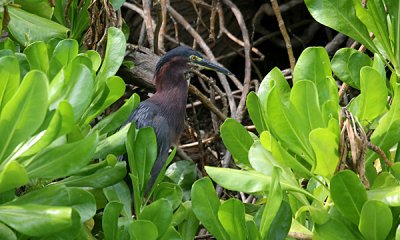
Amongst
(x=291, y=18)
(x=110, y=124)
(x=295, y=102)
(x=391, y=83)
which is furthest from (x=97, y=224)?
(x=291, y=18)

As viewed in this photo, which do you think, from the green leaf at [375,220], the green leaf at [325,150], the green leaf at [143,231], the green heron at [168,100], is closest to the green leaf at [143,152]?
the green leaf at [143,231]

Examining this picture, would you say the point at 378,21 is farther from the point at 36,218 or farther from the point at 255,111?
the point at 36,218

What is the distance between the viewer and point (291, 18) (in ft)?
11.8

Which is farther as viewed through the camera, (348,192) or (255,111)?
(255,111)

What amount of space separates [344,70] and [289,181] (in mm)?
356

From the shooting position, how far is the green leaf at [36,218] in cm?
115

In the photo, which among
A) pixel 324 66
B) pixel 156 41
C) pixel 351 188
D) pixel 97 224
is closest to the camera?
pixel 351 188

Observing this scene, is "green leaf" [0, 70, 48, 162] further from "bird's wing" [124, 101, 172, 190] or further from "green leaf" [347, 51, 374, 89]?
"bird's wing" [124, 101, 172, 190]

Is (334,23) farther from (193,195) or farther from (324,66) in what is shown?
(193,195)

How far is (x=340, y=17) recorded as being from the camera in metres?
1.64

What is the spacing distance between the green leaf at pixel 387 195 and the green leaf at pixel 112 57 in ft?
1.77

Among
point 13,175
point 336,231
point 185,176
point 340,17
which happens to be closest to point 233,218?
point 336,231

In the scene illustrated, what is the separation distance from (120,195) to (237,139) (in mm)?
260

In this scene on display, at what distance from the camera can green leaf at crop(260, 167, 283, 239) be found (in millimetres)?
1275
